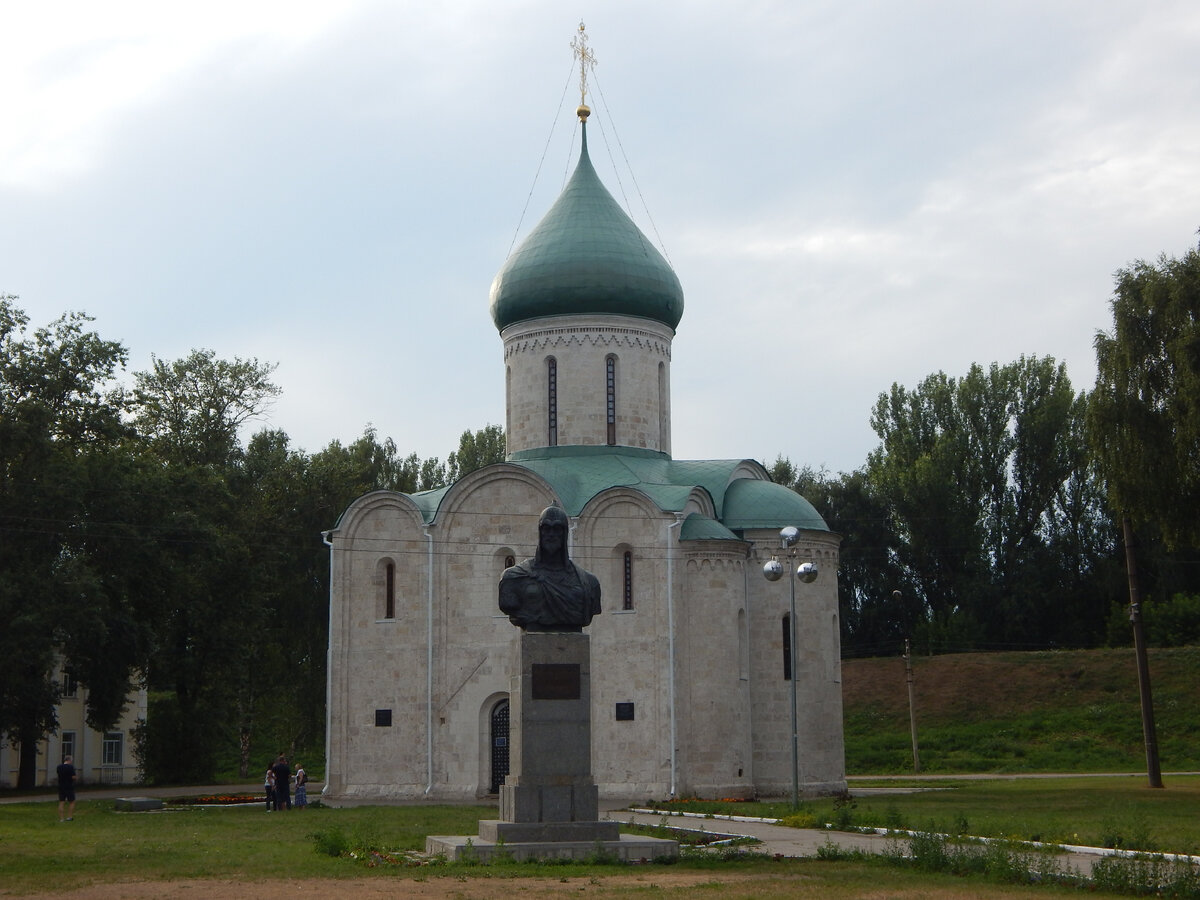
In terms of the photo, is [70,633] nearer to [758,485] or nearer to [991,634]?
[758,485]

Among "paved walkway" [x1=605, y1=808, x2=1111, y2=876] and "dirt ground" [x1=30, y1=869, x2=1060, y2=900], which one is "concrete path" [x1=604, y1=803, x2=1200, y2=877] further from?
"dirt ground" [x1=30, y1=869, x2=1060, y2=900]

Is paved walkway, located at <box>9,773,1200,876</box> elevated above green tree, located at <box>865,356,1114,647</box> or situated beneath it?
situated beneath

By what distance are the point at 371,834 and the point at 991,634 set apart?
35.9 metres

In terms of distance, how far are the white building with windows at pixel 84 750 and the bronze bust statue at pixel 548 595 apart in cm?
2404

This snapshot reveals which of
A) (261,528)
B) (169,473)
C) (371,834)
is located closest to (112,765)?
(261,528)

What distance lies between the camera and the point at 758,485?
96.0 feet

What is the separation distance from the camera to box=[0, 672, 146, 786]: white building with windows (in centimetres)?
3697

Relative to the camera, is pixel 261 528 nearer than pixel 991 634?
Yes

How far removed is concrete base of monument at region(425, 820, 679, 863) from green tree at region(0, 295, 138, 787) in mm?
15476

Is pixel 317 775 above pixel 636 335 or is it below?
below

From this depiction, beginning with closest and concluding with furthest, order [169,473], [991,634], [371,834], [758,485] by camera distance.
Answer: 1. [371,834]
2. [758,485]
3. [169,473]
4. [991,634]

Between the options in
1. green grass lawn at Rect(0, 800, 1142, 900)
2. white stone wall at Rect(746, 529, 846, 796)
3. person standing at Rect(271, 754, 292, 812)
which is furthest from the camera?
white stone wall at Rect(746, 529, 846, 796)

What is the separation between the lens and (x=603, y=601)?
87.8 feet

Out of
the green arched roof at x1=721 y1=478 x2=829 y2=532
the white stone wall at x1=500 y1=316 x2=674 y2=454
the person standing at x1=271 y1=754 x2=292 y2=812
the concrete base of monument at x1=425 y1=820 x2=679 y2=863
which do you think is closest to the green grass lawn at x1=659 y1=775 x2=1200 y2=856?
the concrete base of monument at x1=425 y1=820 x2=679 y2=863
